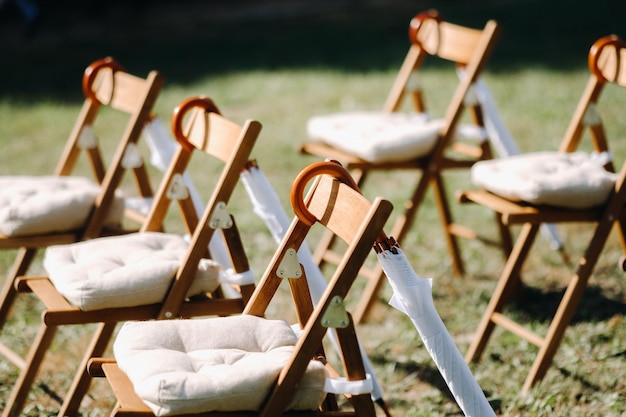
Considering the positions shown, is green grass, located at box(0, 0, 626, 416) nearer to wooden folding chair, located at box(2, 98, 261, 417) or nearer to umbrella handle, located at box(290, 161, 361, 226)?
wooden folding chair, located at box(2, 98, 261, 417)

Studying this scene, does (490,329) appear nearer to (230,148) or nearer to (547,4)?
(230,148)

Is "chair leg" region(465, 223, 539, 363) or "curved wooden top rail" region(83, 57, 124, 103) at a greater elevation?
"curved wooden top rail" region(83, 57, 124, 103)

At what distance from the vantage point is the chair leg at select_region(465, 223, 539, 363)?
350cm

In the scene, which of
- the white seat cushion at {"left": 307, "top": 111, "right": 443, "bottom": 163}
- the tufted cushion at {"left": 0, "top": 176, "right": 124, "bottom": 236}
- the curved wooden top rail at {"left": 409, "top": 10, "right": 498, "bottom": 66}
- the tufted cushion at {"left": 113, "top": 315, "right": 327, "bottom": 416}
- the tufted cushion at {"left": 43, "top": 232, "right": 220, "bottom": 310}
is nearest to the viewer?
the tufted cushion at {"left": 113, "top": 315, "right": 327, "bottom": 416}

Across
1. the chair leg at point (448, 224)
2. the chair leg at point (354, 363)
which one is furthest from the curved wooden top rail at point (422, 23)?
→ the chair leg at point (354, 363)

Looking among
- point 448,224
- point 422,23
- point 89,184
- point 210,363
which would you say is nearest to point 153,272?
point 210,363

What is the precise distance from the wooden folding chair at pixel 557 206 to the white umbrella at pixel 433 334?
978mm

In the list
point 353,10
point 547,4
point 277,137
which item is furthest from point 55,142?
point 547,4

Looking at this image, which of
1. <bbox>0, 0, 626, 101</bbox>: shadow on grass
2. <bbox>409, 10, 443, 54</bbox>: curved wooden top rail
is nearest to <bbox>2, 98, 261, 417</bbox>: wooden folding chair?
<bbox>409, 10, 443, 54</bbox>: curved wooden top rail

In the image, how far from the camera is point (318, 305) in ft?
7.53

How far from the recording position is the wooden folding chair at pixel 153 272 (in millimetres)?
2787

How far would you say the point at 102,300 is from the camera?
276cm

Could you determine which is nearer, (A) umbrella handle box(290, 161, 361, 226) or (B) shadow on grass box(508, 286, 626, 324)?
(A) umbrella handle box(290, 161, 361, 226)

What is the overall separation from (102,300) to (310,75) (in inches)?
247
